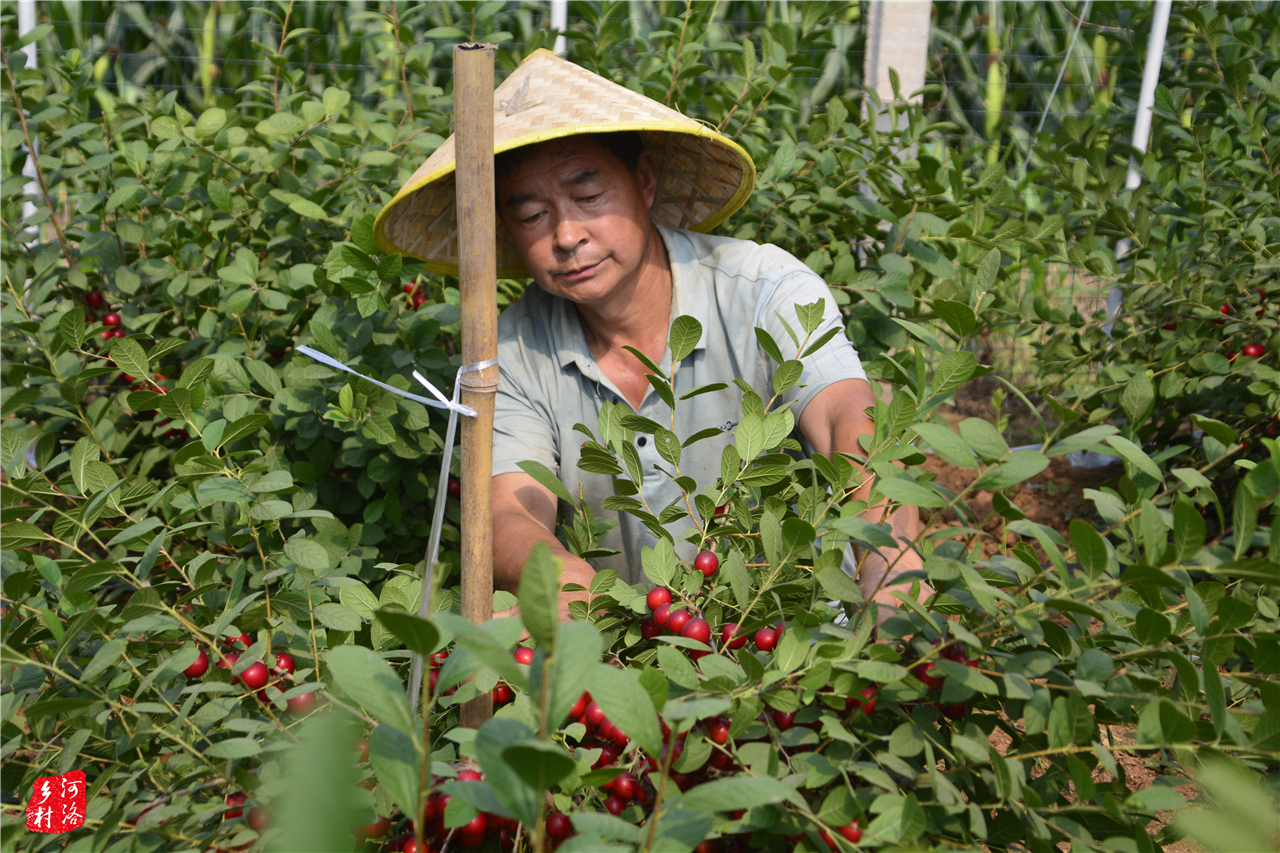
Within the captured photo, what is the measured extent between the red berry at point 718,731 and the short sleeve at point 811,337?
84cm

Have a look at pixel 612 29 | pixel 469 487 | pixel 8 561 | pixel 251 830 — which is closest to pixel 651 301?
pixel 612 29

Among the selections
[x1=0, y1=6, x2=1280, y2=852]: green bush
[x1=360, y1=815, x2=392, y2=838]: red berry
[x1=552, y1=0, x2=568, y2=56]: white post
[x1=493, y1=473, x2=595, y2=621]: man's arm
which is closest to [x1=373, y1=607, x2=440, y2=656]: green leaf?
[x1=0, y1=6, x2=1280, y2=852]: green bush

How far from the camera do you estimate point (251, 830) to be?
2.36 feet

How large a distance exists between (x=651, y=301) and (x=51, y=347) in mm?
1115

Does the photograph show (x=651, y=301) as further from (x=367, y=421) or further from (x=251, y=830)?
(x=251, y=830)

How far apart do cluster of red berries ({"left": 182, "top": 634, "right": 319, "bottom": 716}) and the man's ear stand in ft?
3.96

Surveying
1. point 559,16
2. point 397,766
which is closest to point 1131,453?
point 397,766

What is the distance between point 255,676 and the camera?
0.88m

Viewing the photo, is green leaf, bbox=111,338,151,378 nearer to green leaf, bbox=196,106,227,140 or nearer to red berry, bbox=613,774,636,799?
red berry, bbox=613,774,636,799

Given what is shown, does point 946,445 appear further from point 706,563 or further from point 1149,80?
point 1149,80

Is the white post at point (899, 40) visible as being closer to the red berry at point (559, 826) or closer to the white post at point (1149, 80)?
the white post at point (1149, 80)

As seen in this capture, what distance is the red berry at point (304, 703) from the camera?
2.68 ft

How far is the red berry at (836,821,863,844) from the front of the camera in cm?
69

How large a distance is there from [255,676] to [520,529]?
0.61 m
